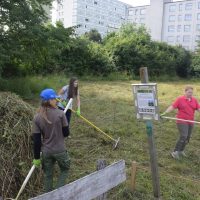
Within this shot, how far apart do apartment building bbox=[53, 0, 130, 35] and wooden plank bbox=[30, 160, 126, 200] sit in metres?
81.0

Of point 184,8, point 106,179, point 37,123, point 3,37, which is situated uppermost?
point 184,8

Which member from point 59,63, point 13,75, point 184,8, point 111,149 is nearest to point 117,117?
point 111,149

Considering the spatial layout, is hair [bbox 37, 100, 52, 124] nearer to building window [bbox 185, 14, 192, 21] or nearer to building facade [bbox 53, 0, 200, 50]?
building facade [bbox 53, 0, 200, 50]

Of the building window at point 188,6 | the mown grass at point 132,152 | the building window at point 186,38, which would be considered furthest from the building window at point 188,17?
the mown grass at point 132,152

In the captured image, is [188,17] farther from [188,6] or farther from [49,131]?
[49,131]

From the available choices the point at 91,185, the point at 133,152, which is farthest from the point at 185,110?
the point at 91,185

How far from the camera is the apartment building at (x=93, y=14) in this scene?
91.1 m

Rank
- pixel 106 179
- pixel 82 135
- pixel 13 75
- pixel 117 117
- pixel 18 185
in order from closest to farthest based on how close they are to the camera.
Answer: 1. pixel 106 179
2. pixel 18 185
3. pixel 82 135
4. pixel 117 117
5. pixel 13 75

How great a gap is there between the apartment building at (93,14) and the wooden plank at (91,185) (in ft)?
266

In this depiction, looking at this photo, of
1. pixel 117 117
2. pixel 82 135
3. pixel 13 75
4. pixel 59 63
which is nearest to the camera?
pixel 82 135

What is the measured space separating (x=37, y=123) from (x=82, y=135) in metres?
3.81

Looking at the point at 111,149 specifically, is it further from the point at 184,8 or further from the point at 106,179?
the point at 184,8

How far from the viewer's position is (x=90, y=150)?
6.76 m

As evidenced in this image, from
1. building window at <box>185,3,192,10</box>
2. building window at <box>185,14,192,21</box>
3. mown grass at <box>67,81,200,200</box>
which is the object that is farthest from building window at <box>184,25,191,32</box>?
mown grass at <box>67,81,200,200</box>
